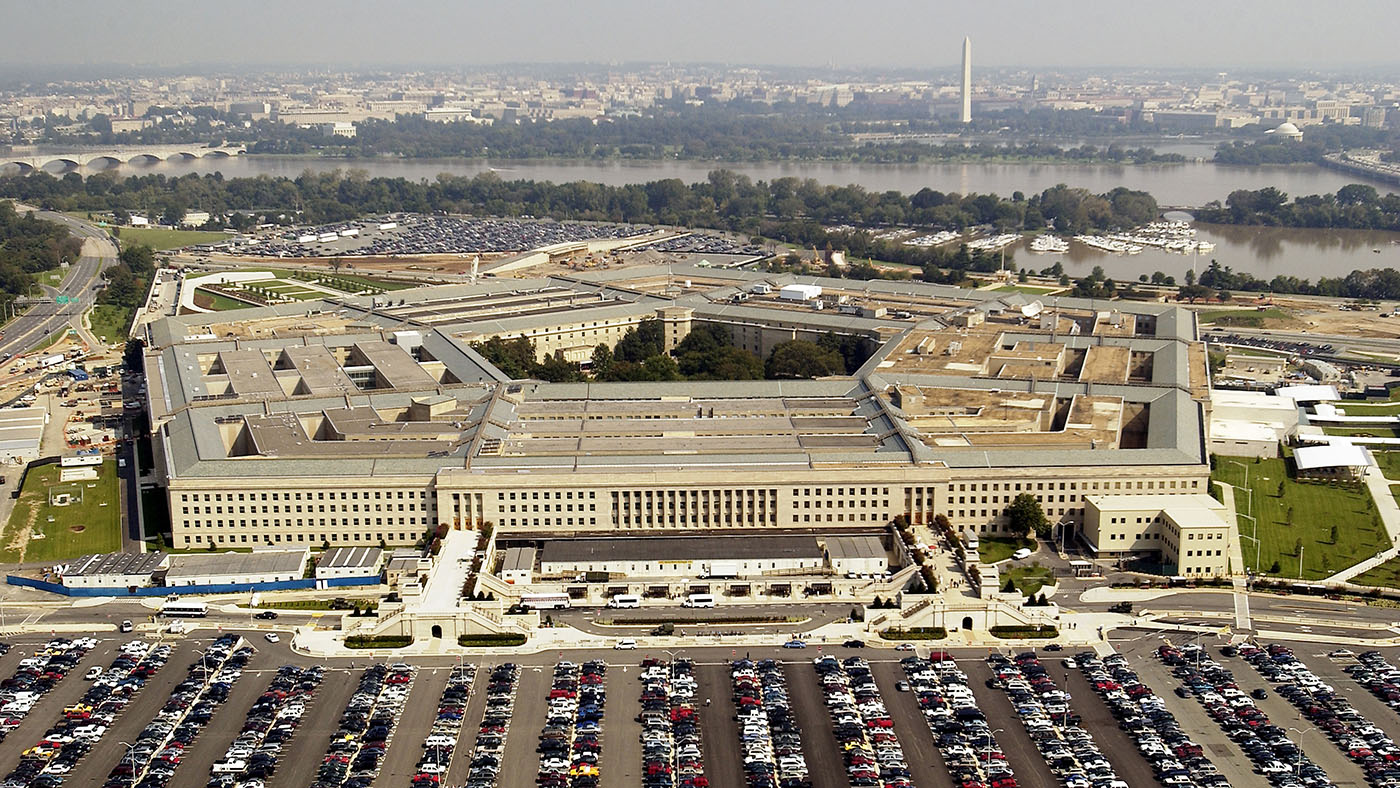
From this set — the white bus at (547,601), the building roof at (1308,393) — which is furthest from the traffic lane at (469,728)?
the building roof at (1308,393)

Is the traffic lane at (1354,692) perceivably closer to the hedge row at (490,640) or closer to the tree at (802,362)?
the hedge row at (490,640)

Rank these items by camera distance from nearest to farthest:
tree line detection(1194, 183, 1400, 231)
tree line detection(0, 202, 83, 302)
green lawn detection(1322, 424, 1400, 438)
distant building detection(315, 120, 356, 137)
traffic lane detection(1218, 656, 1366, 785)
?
traffic lane detection(1218, 656, 1366, 785)
green lawn detection(1322, 424, 1400, 438)
tree line detection(0, 202, 83, 302)
tree line detection(1194, 183, 1400, 231)
distant building detection(315, 120, 356, 137)

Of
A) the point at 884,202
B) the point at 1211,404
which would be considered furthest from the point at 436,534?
the point at 884,202

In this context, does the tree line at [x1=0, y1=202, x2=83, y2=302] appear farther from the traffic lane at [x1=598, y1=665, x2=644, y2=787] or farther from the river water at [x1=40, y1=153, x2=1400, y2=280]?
the traffic lane at [x1=598, y1=665, x2=644, y2=787]

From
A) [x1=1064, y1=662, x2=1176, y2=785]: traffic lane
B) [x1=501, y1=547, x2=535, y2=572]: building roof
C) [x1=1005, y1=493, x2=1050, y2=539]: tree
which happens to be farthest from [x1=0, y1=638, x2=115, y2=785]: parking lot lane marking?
[x1=1005, y1=493, x2=1050, y2=539]: tree

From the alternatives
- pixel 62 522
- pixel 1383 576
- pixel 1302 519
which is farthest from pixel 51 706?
pixel 1302 519

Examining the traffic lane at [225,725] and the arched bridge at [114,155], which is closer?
the traffic lane at [225,725]

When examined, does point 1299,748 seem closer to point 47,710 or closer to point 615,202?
point 47,710

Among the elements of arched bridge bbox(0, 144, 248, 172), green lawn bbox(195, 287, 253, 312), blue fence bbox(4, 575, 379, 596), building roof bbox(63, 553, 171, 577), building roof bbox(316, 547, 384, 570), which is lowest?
blue fence bbox(4, 575, 379, 596)
